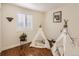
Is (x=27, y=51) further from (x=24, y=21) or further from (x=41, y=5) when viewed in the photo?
(x=41, y=5)

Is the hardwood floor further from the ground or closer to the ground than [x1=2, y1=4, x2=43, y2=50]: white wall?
closer to the ground

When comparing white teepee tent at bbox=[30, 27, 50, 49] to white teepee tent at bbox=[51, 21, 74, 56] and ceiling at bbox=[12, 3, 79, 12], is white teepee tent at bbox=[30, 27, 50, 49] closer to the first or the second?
white teepee tent at bbox=[51, 21, 74, 56]

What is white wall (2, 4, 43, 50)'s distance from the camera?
→ 1684 millimetres

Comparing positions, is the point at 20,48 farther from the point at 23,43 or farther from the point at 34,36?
the point at 34,36

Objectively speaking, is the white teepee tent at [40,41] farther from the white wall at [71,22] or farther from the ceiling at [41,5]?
the ceiling at [41,5]

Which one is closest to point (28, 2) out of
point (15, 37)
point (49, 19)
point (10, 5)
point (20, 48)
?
point (10, 5)

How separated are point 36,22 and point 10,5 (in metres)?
0.43

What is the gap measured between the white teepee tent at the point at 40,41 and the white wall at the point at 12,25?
0.06 metres

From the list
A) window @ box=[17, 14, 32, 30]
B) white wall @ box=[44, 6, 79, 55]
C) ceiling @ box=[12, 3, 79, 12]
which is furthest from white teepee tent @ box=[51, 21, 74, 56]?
window @ box=[17, 14, 32, 30]

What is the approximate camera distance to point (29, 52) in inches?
67.8

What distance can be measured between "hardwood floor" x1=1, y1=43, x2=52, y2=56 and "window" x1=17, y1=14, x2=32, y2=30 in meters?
0.26

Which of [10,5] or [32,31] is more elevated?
[10,5]

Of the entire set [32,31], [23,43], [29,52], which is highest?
[32,31]

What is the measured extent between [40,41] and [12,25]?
46cm
